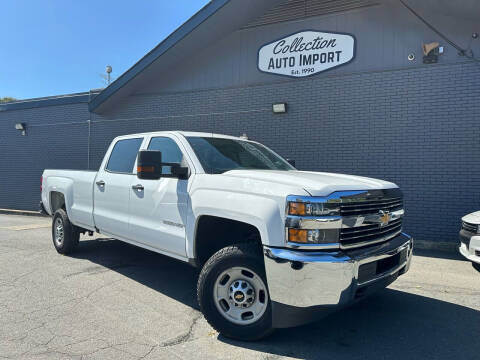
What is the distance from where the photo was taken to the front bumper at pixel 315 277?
2.82 metres

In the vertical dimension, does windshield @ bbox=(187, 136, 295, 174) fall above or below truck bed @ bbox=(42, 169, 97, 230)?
above

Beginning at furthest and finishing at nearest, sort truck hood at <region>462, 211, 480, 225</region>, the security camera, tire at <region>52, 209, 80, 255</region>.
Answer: the security camera < tire at <region>52, 209, 80, 255</region> < truck hood at <region>462, 211, 480, 225</region>

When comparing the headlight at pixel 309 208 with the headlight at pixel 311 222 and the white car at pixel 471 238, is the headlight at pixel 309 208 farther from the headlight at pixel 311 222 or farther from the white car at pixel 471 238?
the white car at pixel 471 238

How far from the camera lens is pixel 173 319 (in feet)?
12.4

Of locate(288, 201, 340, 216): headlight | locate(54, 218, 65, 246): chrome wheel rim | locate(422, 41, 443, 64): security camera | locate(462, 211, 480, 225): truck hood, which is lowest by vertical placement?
locate(54, 218, 65, 246): chrome wheel rim

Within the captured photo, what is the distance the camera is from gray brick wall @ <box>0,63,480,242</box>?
7273 millimetres

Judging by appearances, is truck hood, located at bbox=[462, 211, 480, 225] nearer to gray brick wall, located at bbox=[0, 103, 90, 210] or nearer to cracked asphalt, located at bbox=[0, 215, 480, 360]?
cracked asphalt, located at bbox=[0, 215, 480, 360]

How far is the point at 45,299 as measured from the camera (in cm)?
425

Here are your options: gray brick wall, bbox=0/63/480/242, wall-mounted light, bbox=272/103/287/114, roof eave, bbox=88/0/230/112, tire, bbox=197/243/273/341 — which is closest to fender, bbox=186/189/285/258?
tire, bbox=197/243/273/341

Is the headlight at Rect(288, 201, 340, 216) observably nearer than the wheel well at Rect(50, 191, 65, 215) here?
Yes

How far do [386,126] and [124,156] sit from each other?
5.50m

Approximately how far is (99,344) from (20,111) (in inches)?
523

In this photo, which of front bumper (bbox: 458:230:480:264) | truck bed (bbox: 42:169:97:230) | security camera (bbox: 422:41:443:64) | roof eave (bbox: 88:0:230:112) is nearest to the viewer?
front bumper (bbox: 458:230:480:264)

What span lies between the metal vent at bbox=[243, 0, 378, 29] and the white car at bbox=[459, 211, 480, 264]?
200 inches
